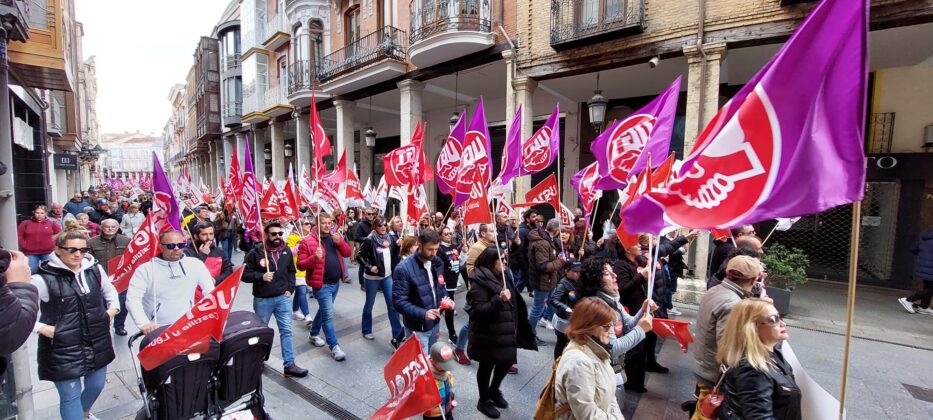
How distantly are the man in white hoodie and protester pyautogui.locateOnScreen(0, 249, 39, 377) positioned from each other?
1.49 meters

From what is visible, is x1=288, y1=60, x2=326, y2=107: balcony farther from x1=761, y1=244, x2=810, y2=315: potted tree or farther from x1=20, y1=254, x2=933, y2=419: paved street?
x1=761, y1=244, x2=810, y2=315: potted tree

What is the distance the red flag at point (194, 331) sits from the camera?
253 cm

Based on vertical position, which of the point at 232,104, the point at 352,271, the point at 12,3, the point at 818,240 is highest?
the point at 232,104

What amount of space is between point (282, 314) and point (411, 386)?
2918mm

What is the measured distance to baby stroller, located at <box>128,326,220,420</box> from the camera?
104 inches

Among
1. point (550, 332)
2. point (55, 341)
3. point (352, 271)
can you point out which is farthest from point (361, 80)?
point (55, 341)

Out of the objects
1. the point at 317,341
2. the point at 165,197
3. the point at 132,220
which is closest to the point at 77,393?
the point at 165,197

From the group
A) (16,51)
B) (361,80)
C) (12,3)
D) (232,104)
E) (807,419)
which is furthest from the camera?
(232,104)

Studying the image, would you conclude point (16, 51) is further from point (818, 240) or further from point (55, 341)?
point (818, 240)

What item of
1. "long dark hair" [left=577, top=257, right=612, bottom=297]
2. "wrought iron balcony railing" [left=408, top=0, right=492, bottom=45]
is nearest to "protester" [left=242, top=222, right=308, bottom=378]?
"long dark hair" [left=577, top=257, right=612, bottom=297]

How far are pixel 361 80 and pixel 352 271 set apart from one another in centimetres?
722

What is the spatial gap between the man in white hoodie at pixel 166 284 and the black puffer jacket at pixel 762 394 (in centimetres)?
423

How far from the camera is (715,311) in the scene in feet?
9.65

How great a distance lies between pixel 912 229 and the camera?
9.02 metres
